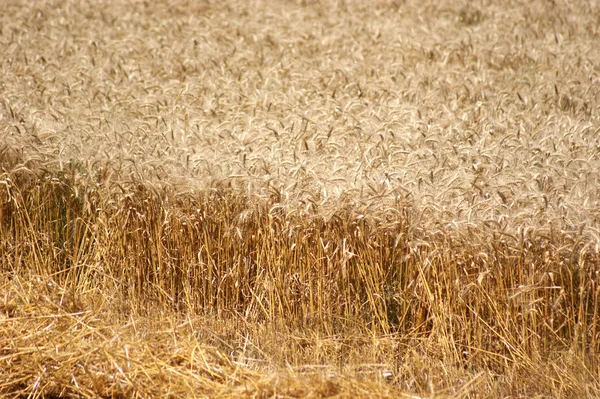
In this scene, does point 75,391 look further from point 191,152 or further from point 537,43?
point 537,43

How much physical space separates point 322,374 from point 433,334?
1.82 ft

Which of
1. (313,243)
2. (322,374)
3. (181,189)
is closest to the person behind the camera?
(322,374)

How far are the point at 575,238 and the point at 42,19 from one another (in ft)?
20.0

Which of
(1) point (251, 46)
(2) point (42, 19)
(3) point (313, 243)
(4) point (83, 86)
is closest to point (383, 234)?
(3) point (313, 243)

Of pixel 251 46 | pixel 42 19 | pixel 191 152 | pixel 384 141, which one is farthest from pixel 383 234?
pixel 42 19

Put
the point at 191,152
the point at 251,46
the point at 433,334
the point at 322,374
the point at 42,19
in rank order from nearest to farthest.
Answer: the point at 322,374, the point at 433,334, the point at 191,152, the point at 251,46, the point at 42,19

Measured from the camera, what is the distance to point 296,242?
307 cm

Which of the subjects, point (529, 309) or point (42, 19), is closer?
point (529, 309)

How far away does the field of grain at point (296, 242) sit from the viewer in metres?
2.70

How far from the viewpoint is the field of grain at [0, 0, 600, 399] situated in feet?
8.87

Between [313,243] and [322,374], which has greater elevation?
[313,243]

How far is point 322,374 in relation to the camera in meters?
2.60

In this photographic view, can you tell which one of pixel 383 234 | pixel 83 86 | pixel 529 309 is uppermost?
pixel 83 86

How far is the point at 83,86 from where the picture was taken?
4832mm
